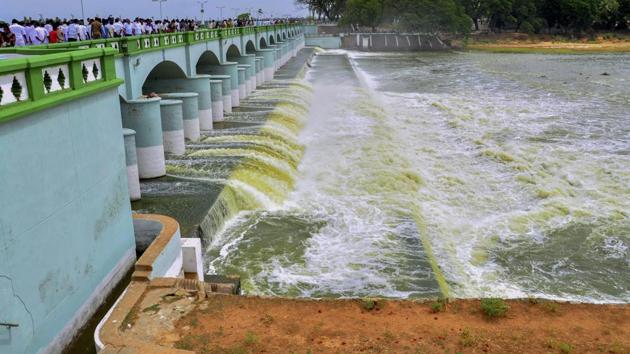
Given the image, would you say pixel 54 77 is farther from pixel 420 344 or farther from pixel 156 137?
pixel 156 137

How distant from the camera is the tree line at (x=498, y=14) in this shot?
85.0m

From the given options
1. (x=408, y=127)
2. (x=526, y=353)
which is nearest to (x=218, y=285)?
(x=526, y=353)

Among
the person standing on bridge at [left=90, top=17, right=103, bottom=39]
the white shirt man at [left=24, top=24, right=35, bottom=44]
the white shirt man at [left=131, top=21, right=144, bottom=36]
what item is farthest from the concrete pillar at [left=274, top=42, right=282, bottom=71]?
the white shirt man at [left=24, top=24, right=35, bottom=44]

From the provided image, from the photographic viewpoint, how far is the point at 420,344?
745cm

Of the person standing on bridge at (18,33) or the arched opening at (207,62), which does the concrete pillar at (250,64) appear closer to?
the arched opening at (207,62)

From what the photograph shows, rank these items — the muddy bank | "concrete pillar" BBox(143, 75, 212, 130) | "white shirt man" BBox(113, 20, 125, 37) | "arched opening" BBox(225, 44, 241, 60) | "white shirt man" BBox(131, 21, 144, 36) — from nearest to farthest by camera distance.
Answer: the muddy bank, "white shirt man" BBox(113, 20, 125, 37), "white shirt man" BBox(131, 21, 144, 36), "concrete pillar" BBox(143, 75, 212, 130), "arched opening" BBox(225, 44, 241, 60)

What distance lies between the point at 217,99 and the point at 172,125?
7.09 meters

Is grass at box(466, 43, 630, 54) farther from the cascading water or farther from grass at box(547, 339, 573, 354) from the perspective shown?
grass at box(547, 339, 573, 354)

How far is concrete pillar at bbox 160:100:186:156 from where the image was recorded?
61.6ft

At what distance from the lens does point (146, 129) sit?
16.5 m

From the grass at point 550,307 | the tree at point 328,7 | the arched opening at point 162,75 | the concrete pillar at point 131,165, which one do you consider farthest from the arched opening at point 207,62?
the tree at point 328,7

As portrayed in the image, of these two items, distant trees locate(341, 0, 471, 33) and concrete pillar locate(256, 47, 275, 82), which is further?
distant trees locate(341, 0, 471, 33)

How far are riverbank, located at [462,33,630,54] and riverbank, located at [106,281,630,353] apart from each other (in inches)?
2948

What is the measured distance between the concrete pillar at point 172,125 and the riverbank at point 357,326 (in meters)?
10.9
